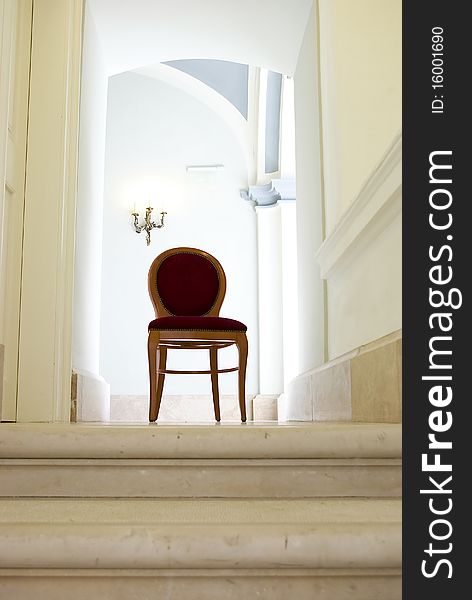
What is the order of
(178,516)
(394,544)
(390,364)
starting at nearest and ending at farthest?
(394,544), (178,516), (390,364)

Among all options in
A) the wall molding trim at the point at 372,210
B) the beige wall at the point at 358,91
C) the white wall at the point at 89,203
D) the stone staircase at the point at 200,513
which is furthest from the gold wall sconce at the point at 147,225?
the stone staircase at the point at 200,513

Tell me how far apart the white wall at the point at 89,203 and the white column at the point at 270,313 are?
8.62ft

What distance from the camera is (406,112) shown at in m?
1.80

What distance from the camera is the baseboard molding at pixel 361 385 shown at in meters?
2.58

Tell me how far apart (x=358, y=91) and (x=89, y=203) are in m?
1.87

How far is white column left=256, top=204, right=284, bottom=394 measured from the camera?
7355 mm

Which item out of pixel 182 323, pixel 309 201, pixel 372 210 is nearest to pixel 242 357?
pixel 182 323

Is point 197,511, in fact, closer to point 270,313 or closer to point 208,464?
point 208,464

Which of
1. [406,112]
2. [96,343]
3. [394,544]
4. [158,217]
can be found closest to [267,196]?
[158,217]

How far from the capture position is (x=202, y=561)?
1.41 m

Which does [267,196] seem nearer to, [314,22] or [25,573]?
[314,22]

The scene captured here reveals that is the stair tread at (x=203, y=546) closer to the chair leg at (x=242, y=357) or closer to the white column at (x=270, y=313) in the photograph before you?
the chair leg at (x=242, y=357)

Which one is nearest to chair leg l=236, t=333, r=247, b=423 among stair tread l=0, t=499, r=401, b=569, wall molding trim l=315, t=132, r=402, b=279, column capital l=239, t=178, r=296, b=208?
wall molding trim l=315, t=132, r=402, b=279

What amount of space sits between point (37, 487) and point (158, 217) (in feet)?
19.5
